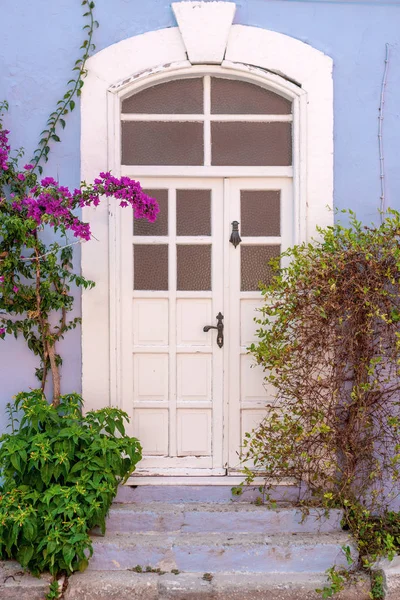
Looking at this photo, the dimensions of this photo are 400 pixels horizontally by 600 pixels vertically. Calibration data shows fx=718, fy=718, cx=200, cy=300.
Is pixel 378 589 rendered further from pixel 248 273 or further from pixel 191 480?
pixel 248 273

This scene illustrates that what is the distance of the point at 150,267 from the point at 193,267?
295 mm

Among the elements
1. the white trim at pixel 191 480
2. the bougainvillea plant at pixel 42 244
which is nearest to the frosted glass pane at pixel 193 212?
the bougainvillea plant at pixel 42 244

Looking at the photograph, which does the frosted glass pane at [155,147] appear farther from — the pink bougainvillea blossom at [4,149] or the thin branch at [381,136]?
the thin branch at [381,136]

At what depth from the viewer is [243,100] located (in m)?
4.95

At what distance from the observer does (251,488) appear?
4.80 meters

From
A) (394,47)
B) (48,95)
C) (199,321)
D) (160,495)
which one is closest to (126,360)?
(199,321)

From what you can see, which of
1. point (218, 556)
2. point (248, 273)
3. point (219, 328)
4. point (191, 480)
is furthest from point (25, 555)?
point (248, 273)

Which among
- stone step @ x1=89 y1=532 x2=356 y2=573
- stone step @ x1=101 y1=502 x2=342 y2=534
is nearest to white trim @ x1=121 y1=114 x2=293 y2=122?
stone step @ x1=101 y1=502 x2=342 y2=534

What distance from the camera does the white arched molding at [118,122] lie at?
187 inches

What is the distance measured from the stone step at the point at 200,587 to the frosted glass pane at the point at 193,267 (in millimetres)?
1857

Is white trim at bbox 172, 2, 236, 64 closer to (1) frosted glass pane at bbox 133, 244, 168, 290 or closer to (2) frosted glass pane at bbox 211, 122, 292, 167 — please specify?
(2) frosted glass pane at bbox 211, 122, 292, 167

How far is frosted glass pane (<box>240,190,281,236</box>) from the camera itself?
4.94m

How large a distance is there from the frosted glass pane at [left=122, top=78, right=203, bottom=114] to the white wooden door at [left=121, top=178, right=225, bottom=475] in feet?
1.61

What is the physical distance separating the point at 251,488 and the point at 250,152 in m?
2.28
